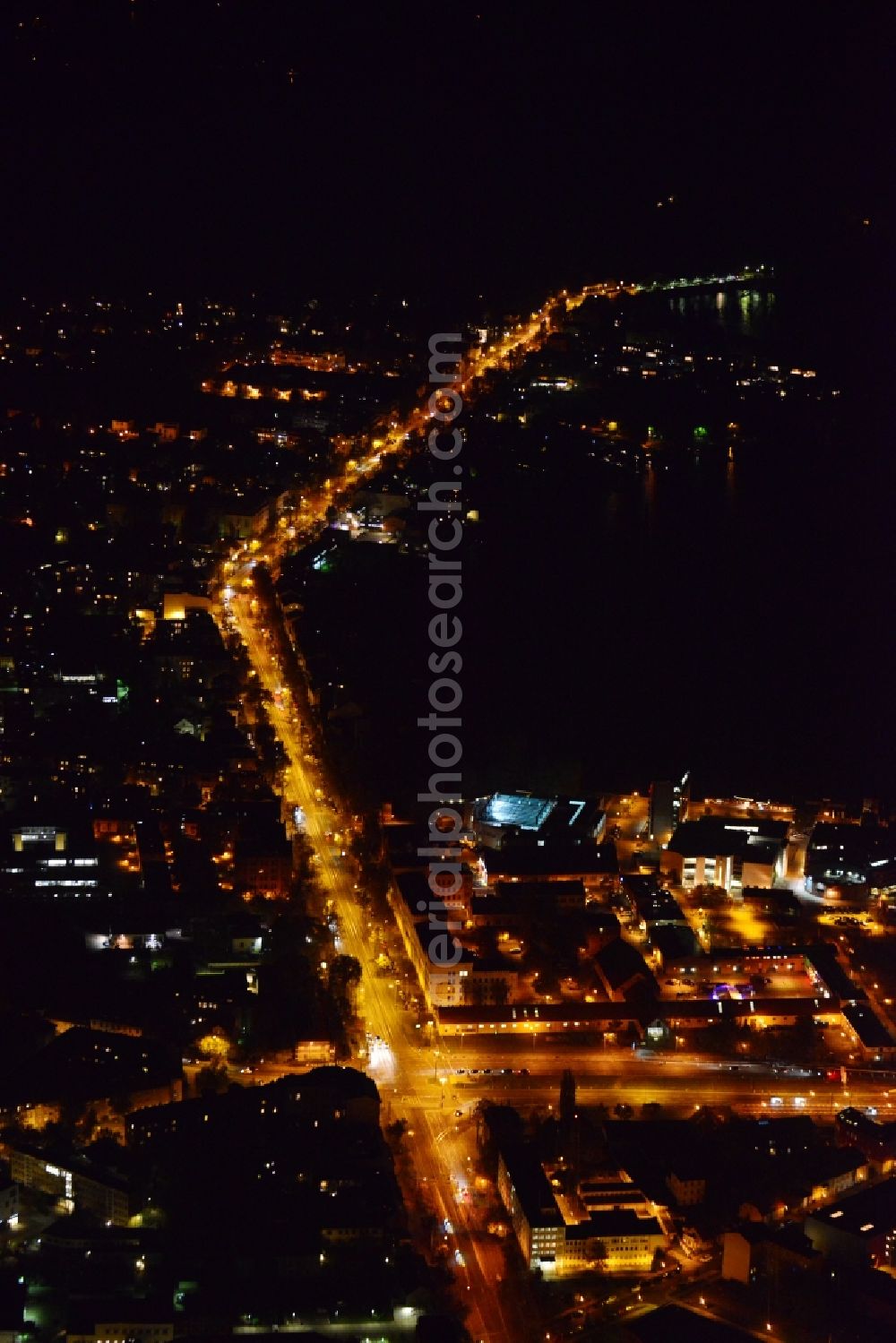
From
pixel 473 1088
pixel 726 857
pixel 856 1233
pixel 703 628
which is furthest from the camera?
pixel 703 628

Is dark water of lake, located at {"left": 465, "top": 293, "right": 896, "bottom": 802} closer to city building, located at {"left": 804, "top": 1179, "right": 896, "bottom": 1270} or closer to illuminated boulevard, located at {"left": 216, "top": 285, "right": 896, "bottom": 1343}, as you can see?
illuminated boulevard, located at {"left": 216, "top": 285, "right": 896, "bottom": 1343}

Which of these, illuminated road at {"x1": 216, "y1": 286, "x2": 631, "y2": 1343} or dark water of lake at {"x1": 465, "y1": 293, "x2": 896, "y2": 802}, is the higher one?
illuminated road at {"x1": 216, "y1": 286, "x2": 631, "y2": 1343}

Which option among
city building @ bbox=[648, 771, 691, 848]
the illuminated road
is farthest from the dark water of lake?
the illuminated road

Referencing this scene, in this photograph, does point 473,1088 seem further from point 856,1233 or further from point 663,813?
point 663,813

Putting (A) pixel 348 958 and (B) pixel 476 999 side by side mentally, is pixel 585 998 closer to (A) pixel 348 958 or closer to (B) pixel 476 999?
(B) pixel 476 999

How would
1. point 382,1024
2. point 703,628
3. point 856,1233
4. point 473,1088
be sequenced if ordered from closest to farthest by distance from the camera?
point 856,1233
point 473,1088
point 382,1024
point 703,628

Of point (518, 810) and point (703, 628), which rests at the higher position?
point (518, 810)

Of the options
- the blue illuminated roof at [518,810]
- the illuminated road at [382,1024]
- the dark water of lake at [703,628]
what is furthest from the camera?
the dark water of lake at [703,628]

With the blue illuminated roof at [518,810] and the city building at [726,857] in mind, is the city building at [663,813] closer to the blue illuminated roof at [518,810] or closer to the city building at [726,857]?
the city building at [726,857]

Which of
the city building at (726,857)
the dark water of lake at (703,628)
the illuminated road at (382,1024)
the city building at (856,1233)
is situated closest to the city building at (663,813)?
the city building at (726,857)

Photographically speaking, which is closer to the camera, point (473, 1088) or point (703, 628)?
point (473, 1088)

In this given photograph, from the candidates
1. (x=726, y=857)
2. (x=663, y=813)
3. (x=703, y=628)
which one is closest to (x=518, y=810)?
(x=663, y=813)

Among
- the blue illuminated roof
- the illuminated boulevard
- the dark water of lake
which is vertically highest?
the blue illuminated roof
